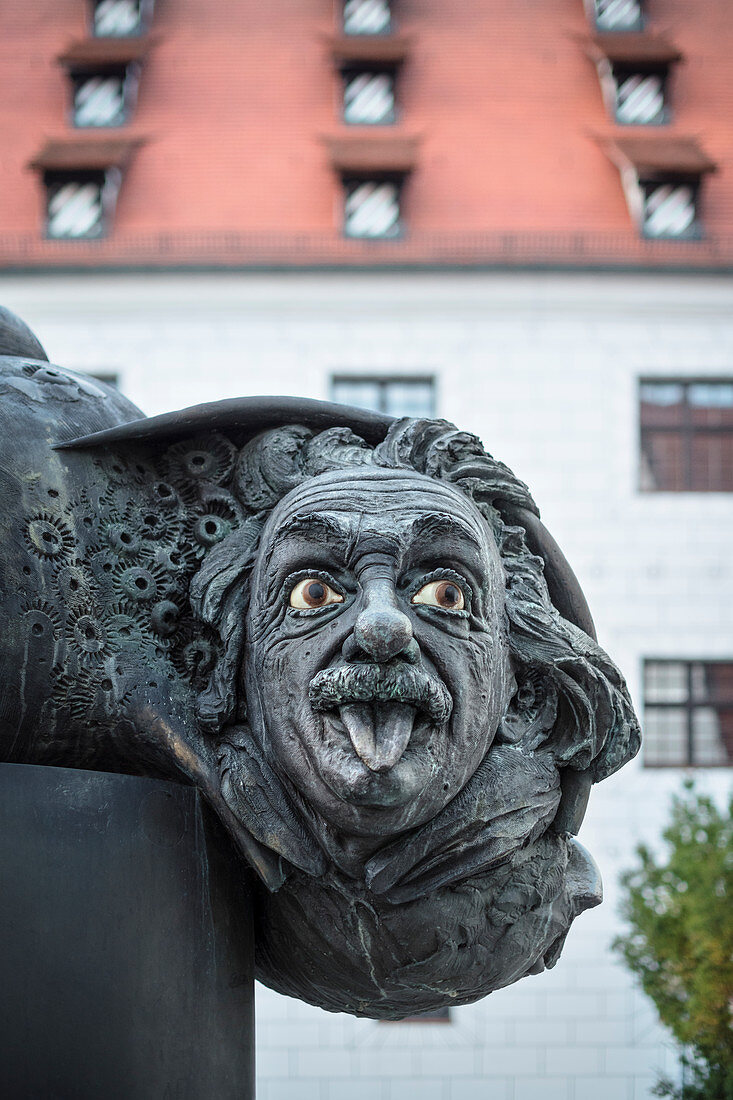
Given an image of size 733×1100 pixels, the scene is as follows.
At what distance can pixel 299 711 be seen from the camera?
2.65 metres

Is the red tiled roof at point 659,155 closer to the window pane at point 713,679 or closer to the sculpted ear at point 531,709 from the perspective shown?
the window pane at point 713,679

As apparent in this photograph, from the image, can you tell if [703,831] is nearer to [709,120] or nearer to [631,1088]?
[631,1088]

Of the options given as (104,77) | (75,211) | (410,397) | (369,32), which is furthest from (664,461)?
(104,77)

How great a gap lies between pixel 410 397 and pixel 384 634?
17.0 metres

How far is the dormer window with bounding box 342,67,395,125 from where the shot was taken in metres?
21.1

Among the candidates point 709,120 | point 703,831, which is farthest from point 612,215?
point 703,831

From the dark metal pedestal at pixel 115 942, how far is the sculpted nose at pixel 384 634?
0.57 m

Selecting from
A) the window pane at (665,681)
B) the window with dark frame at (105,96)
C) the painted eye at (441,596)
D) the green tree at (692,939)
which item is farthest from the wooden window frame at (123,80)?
the painted eye at (441,596)

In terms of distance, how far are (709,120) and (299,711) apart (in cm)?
2004

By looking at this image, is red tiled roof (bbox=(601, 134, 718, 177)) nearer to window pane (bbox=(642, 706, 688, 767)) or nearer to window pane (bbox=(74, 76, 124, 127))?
window pane (bbox=(74, 76, 124, 127))

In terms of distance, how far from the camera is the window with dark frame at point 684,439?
63.6ft

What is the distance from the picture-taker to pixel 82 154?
20.0m

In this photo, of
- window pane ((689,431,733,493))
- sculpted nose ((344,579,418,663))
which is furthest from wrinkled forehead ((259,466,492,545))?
window pane ((689,431,733,493))

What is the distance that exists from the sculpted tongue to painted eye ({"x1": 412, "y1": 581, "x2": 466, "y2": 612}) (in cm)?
23
